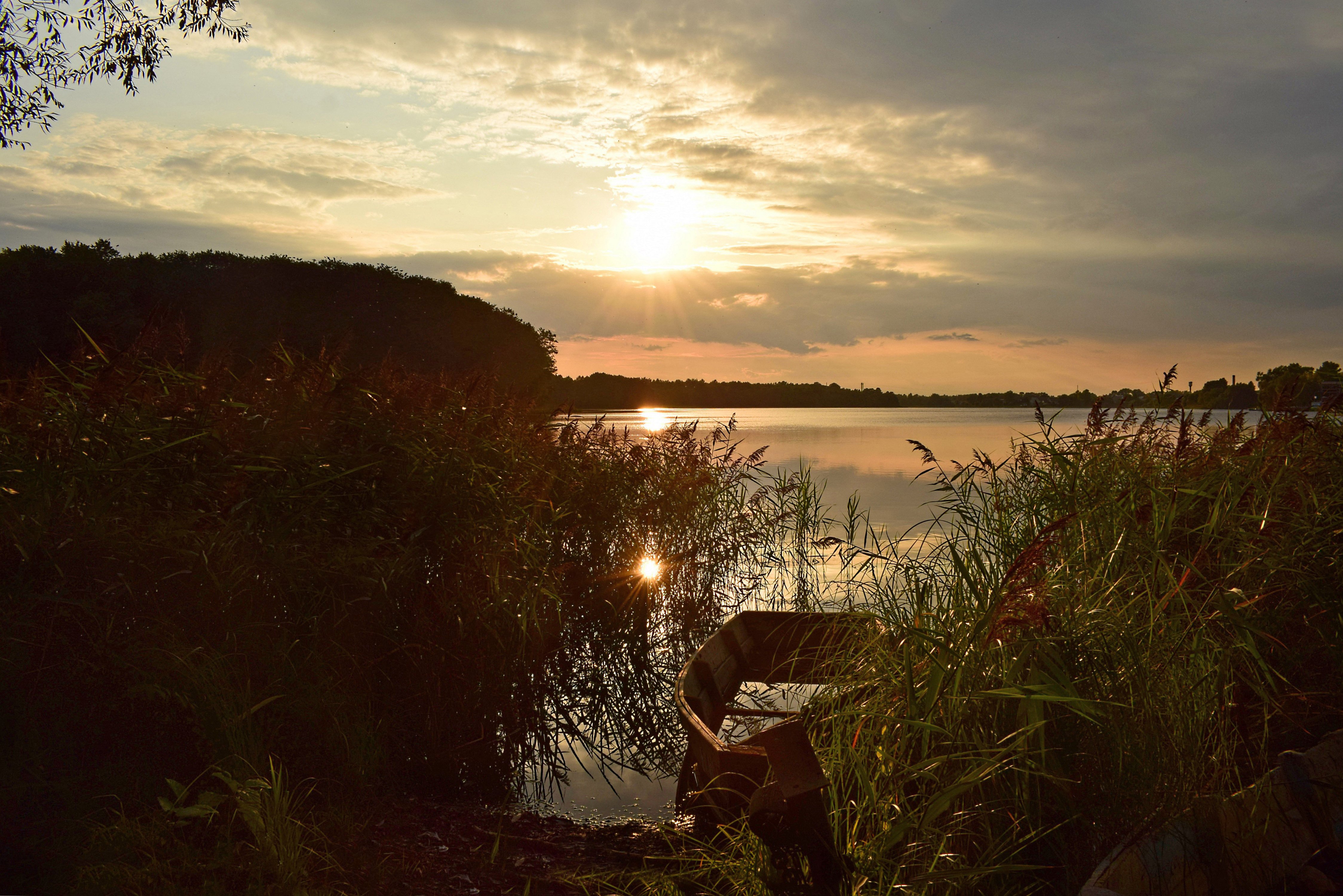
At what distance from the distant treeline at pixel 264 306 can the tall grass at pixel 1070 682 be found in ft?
111

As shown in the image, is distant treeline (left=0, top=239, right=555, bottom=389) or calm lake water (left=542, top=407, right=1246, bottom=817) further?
distant treeline (left=0, top=239, right=555, bottom=389)

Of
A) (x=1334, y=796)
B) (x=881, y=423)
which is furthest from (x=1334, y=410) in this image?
(x=881, y=423)

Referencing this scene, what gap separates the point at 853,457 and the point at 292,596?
28166 mm

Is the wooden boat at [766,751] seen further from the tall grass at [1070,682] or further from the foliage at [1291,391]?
the foliage at [1291,391]

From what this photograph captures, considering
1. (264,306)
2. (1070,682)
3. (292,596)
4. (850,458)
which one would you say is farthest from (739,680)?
(264,306)

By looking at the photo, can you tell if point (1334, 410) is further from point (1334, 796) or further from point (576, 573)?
point (576, 573)

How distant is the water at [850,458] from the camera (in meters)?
6.50

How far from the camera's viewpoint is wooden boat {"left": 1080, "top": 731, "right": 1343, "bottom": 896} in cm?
318

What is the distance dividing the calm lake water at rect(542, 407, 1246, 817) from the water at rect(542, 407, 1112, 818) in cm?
2

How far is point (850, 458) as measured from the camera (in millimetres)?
31250

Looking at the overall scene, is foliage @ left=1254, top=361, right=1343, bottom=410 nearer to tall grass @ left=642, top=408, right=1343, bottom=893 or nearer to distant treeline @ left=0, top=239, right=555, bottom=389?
tall grass @ left=642, top=408, right=1343, bottom=893

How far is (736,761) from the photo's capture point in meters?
4.16

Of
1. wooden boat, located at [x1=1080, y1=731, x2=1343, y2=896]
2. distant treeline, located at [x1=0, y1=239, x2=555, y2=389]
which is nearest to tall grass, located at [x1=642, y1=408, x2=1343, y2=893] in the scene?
wooden boat, located at [x1=1080, y1=731, x2=1343, y2=896]

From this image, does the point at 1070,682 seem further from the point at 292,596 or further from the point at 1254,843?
the point at 292,596
